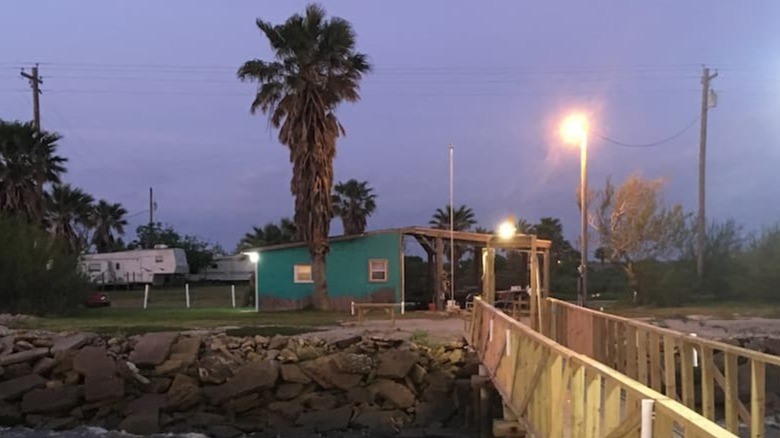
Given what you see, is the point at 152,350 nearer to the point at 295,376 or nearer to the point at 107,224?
the point at 295,376

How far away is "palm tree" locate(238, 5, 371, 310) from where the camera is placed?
29578mm

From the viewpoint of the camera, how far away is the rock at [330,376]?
58.1ft

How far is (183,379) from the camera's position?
57.9 ft

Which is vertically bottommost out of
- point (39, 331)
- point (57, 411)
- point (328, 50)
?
point (57, 411)

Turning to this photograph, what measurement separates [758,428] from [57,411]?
14714mm

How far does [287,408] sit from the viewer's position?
1728cm

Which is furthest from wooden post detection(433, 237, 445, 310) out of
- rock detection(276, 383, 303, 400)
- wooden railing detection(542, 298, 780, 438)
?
wooden railing detection(542, 298, 780, 438)

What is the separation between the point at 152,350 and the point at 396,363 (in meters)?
5.74

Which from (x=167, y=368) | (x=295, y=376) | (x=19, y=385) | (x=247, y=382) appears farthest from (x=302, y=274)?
(x=19, y=385)

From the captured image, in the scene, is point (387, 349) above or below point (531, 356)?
below

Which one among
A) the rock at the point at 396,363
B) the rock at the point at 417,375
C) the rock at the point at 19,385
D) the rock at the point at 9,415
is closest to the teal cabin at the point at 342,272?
→ the rock at the point at 396,363

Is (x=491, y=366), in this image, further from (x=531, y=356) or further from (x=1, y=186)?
(x=1, y=186)

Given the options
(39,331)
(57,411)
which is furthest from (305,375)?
(39,331)

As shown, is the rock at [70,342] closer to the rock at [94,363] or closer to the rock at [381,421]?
the rock at [94,363]
